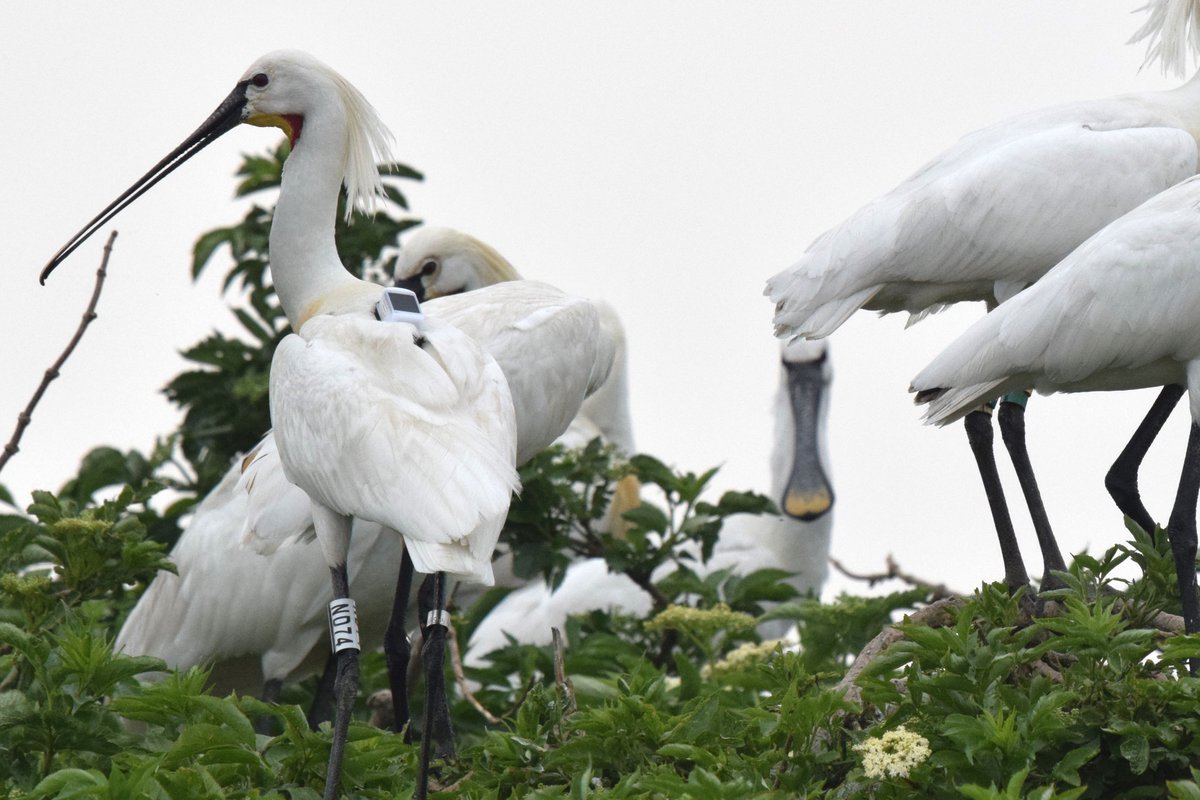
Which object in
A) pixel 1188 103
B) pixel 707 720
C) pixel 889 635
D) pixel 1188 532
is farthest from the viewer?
pixel 1188 103

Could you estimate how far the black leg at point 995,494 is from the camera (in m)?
6.18

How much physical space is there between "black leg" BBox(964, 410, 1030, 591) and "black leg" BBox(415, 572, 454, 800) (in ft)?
5.60

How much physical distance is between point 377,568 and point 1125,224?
2996 millimetres

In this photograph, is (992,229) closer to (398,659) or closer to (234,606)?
(398,659)

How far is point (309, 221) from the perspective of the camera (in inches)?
268

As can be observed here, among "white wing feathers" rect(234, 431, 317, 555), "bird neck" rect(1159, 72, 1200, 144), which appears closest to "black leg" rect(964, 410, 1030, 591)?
"bird neck" rect(1159, 72, 1200, 144)

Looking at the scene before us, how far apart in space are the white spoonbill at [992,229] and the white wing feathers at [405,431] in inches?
56.7

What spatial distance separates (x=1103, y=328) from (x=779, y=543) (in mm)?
6153

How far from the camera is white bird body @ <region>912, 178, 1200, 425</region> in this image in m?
5.86

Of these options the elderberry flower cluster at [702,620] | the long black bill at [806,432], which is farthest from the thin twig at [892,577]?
the long black bill at [806,432]

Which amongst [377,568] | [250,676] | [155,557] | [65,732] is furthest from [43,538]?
[250,676]

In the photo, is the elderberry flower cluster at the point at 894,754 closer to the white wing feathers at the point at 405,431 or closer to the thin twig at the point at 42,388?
the white wing feathers at the point at 405,431

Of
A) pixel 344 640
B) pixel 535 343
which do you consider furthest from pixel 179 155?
pixel 344 640

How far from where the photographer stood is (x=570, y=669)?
7105 mm
